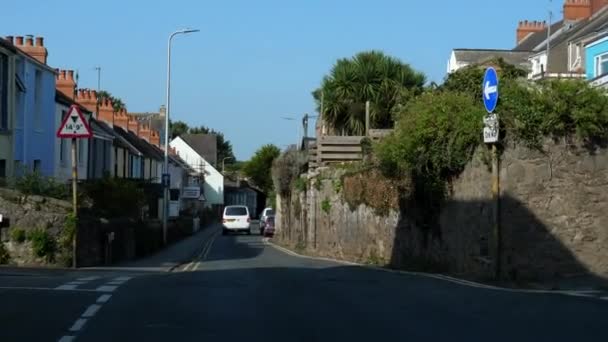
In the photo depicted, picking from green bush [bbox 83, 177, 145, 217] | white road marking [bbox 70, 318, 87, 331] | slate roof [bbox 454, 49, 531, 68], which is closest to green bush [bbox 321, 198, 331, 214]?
green bush [bbox 83, 177, 145, 217]

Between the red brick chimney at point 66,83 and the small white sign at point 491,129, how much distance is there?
110 ft

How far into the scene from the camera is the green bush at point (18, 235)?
24109mm

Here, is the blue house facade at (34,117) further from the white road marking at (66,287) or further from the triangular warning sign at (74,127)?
the white road marking at (66,287)

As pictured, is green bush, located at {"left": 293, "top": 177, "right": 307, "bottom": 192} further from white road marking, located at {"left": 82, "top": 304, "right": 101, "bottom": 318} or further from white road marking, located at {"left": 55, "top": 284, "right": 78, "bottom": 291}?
white road marking, located at {"left": 82, "top": 304, "right": 101, "bottom": 318}

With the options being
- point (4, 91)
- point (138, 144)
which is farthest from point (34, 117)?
point (138, 144)

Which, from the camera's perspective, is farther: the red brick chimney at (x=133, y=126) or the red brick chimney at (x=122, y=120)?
the red brick chimney at (x=133, y=126)

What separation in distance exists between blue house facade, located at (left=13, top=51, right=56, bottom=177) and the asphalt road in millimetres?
18497

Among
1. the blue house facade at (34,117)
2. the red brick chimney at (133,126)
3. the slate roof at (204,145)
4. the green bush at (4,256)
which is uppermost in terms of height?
the slate roof at (204,145)

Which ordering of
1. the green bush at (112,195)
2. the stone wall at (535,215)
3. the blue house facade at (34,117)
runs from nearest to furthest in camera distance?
the stone wall at (535,215) < the green bush at (112,195) < the blue house facade at (34,117)

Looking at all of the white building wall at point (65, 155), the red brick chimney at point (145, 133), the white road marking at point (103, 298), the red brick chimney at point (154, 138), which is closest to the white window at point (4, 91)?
the white building wall at point (65, 155)

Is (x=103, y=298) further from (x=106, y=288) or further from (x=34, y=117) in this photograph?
(x=34, y=117)

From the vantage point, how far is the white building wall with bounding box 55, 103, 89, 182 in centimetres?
4144

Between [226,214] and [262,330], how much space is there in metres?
54.4

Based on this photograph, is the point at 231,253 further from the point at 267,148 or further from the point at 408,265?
the point at 267,148
